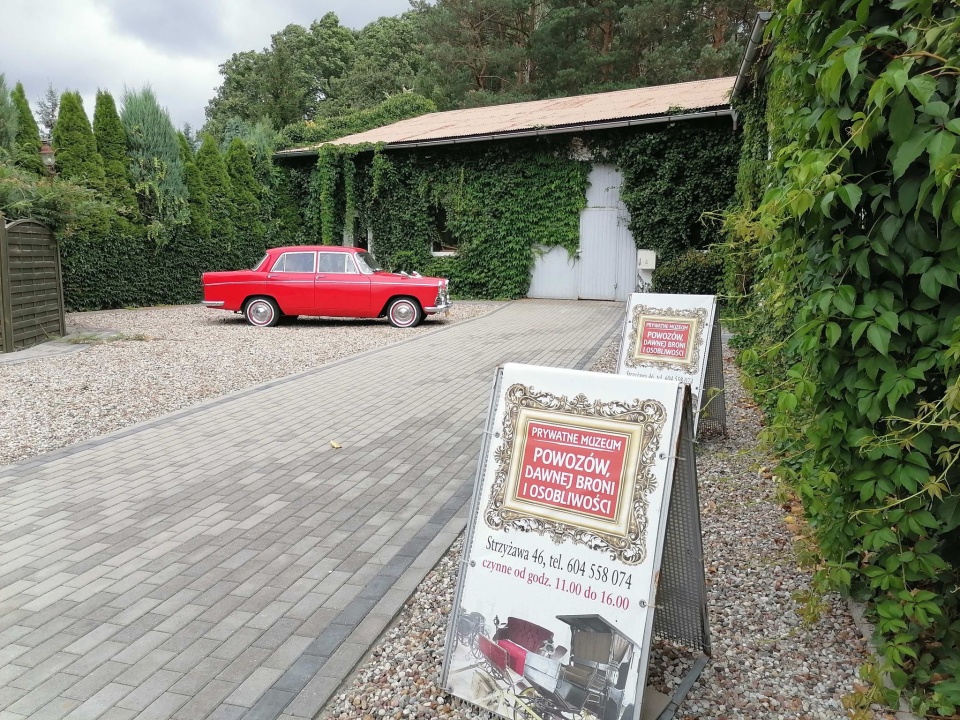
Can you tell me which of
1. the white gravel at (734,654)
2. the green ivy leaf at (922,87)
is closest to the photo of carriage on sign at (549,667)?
the white gravel at (734,654)

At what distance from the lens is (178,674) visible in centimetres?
288

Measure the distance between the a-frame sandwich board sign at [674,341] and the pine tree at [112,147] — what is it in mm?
15592

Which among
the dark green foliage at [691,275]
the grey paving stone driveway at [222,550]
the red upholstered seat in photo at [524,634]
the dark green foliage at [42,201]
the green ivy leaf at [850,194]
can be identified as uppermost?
the dark green foliage at [42,201]

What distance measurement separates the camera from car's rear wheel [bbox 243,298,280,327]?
14250 millimetres

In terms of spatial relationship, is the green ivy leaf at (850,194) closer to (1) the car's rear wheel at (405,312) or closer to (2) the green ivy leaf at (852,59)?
(2) the green ivy leaf at (852,59)

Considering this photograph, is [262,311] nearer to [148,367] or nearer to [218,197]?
[148,367]

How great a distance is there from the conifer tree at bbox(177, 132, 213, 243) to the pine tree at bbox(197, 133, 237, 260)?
181 mm

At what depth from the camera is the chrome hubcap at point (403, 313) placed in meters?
13.9

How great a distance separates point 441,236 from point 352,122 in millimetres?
7718

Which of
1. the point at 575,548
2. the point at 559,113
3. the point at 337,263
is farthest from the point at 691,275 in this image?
the point at 575,548

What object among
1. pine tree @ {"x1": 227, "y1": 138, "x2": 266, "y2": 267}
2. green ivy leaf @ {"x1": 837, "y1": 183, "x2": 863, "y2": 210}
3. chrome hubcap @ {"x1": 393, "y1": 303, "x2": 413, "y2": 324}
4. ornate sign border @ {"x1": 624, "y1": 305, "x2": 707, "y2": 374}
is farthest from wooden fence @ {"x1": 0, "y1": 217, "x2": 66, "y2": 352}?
green ivy leaf @ {"x1": 837, "y1": 183, "x2": 863, "y2": 210}

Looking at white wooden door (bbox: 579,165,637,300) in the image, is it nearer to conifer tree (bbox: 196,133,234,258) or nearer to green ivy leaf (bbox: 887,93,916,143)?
conifer tree (bbox: 196,133,234,258)

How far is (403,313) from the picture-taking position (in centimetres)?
1397

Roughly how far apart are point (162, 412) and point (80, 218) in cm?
669
